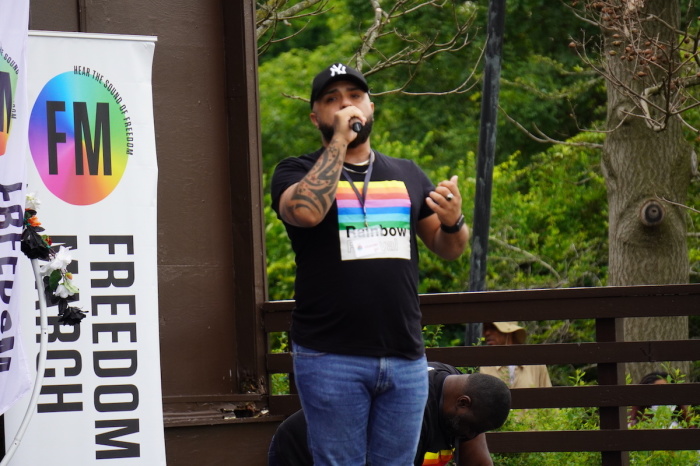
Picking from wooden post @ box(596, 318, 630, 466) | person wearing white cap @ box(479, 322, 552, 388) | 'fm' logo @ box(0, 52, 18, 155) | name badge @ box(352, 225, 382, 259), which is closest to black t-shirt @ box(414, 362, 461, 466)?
name badge @ box(352, 225, 382, 259)

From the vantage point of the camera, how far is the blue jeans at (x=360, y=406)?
383cm

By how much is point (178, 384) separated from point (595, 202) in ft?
45.7

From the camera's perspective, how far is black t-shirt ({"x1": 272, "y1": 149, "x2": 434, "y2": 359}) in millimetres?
3826

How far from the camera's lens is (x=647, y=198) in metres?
12.1

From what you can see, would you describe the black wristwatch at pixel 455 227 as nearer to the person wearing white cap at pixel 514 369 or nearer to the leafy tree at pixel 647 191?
the person wearing white cap at pixel 514 369

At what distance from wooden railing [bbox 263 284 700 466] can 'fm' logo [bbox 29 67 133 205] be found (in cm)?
182

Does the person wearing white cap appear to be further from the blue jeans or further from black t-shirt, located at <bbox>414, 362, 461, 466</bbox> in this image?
the blue jeans

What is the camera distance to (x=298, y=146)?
2028 centimetres

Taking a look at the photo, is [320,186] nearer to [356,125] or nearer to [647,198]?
[356,125]

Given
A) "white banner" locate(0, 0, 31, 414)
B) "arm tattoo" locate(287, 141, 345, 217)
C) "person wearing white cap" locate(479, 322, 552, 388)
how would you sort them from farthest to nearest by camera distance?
"person wearing white cap" locate(479, 322, 552, 388) → "white banner" locate(0, 0, 31, 414) → "arm tattoo" locate(287, 141, 345, 217)

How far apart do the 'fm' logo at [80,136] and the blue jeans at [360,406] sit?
7.43ft

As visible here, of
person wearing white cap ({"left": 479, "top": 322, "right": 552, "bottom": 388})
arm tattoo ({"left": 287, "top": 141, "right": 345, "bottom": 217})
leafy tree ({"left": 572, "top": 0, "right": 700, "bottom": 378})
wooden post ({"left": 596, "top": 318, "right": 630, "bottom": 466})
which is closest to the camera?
arm tattoo ({"left": 287, "top": 141, "right": 345, "bottom": 217})

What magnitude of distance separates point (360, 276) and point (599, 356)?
3.70 meters

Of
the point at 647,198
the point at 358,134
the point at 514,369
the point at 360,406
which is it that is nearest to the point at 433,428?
the point at 360,406
